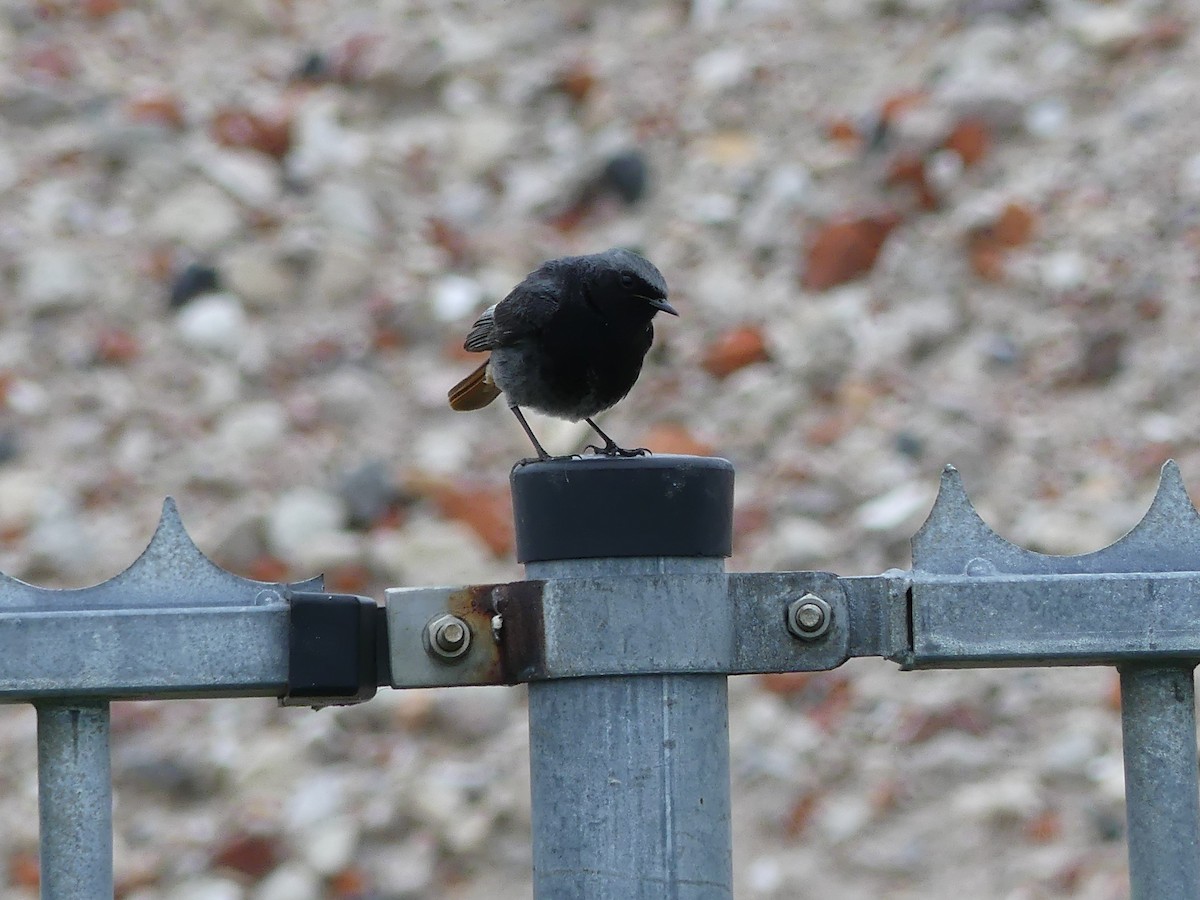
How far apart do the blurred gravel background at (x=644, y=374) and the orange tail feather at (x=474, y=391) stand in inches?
35.5

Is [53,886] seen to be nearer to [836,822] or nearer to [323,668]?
[323,668]

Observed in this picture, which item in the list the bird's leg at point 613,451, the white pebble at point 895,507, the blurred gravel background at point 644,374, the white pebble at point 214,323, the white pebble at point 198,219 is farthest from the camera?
the white pebble at point 198,219

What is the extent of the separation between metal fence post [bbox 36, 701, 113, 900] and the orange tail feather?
2.92m

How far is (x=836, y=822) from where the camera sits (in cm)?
451

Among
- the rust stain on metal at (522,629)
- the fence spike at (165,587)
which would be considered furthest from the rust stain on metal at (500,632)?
the fence spike at (165,587)

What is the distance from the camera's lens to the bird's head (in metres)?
3.55

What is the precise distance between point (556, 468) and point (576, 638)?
0.49 feet

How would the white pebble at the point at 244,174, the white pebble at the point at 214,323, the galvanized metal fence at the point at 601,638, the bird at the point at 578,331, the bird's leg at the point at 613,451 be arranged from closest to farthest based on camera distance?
the galvanized metal fence at the point at 601,638 → the bird's leg at the point at 613,451 → the bird at the point at 578,331 → the white pebble at the point at 214,323 → the white pebble at the point at 244,174

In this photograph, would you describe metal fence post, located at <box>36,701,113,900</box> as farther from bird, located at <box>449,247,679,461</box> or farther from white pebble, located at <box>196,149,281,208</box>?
white pebble, located at <box>196,149,281,208</box>

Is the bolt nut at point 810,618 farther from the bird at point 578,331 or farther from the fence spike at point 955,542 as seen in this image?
the bird at point 578,331

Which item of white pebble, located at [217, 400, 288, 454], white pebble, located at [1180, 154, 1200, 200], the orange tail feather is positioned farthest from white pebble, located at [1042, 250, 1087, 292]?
white pebble, located at [217, 400, 288, 454]

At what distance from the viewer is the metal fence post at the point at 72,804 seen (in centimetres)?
152

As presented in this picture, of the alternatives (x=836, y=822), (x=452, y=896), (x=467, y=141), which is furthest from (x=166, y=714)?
(x=467, y=141)

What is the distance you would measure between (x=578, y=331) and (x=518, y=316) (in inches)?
8.0
